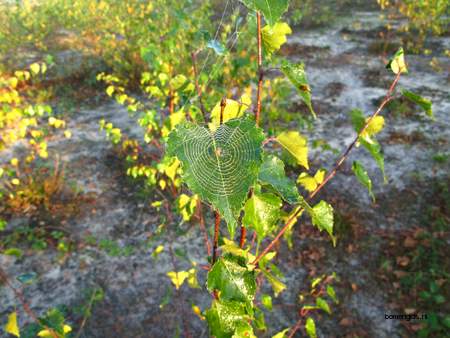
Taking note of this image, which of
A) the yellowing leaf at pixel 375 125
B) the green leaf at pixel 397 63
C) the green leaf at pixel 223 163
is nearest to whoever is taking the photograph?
the green leaf at pixel 223 163

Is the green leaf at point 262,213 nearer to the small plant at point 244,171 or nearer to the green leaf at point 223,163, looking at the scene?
the small plant at point 244,171

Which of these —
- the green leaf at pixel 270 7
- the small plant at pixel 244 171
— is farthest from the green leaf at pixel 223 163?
the green leaf at pixel 270 7

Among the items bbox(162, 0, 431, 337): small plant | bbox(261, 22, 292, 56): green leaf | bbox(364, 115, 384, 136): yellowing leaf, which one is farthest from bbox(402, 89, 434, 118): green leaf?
bbox(261, 22, 292, 56): green leaf

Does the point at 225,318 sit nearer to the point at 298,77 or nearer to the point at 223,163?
the point at 223,163

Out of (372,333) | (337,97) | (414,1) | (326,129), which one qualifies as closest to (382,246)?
(372,333)

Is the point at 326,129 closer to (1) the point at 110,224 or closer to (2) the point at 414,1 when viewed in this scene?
(1) the point at 110,224

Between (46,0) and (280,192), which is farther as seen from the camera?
(46,0)

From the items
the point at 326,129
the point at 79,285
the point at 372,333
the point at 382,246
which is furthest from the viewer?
the point at 326,129

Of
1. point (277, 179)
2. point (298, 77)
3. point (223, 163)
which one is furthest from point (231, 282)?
point (298, 77)
